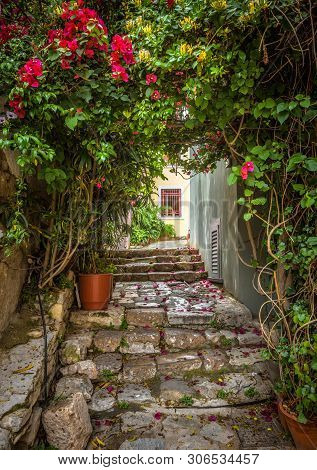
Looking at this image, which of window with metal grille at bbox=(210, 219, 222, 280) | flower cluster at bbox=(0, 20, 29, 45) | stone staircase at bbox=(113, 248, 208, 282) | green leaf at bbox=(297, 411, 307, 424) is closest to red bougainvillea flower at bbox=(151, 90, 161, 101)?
flower cluster at bbox=(0, 20, 29, 45)

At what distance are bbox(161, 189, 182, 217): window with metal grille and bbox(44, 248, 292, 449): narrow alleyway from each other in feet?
26.7

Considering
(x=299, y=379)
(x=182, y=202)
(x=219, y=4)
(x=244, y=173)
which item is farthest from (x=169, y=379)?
(x=182, y=202)

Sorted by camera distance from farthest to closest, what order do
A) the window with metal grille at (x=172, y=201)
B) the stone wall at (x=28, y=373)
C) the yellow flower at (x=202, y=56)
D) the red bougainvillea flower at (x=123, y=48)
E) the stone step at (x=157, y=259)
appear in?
the window with metal grille at (x=172, y=201), the stone step at (x=157, y=259), the red bougainvillea flower at (x=123, y=48), the yellow flower at (x=202, y=56), the stone wall at (x=28, y=373)

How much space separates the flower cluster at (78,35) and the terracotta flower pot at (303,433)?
2.33 metres

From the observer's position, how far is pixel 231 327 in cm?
321

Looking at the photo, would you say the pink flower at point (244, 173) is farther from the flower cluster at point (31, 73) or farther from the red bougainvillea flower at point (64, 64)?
the flower cluster at point (31, 73)

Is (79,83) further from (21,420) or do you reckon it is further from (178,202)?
(178,202)

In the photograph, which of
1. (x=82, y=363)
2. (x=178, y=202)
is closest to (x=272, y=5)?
(x=82, y=363)

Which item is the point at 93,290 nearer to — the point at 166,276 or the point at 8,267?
the point at 8,267

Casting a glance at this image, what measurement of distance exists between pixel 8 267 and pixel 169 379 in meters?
1.45

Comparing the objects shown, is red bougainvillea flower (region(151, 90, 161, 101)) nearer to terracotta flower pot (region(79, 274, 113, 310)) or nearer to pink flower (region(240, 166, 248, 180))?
pink flower (region(240, 166, 248, 180))

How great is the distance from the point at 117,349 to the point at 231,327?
1.08m

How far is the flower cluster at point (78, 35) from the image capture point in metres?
1.86

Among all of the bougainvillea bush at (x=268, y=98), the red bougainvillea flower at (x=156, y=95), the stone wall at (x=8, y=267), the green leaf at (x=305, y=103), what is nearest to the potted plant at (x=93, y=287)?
the stone wall at (x=8, y=267)
